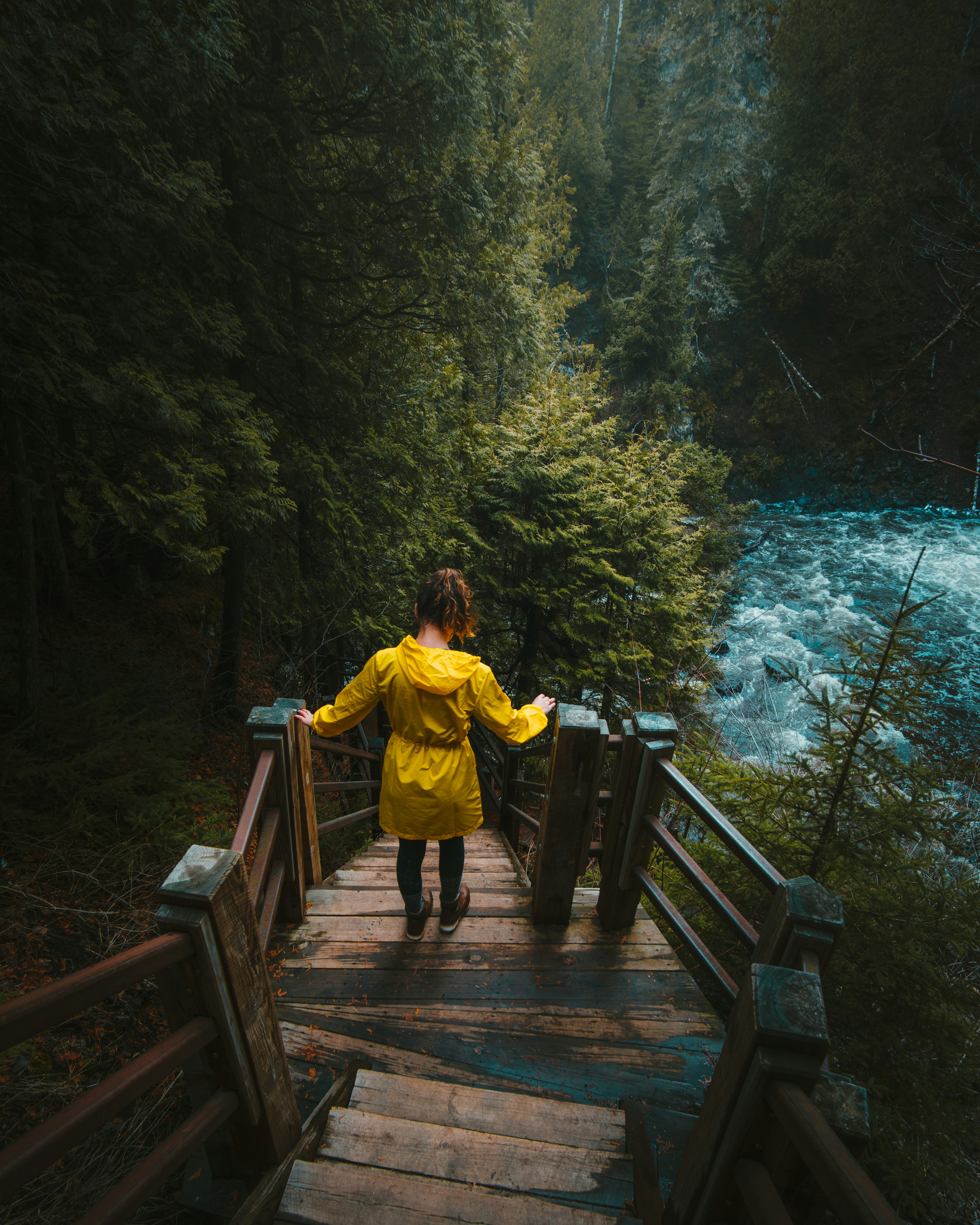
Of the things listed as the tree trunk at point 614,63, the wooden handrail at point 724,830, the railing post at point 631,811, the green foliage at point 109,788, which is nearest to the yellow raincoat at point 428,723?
the railing post at point 631,811

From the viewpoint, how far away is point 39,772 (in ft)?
12.1

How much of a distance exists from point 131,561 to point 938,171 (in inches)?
A: 1084

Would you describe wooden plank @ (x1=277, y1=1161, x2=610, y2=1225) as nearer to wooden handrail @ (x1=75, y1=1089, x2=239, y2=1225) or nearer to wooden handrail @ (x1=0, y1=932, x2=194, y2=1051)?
wooden handrail @ (x1=75, y1=1089, x2=239, y2=1225)

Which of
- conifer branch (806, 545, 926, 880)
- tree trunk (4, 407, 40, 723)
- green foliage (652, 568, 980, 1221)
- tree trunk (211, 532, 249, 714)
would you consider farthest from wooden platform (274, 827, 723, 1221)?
tree trunk (211, 532, 249, 714)

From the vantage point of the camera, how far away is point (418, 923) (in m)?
2.74

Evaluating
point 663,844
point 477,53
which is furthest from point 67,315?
point 477,53

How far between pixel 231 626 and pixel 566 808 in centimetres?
491

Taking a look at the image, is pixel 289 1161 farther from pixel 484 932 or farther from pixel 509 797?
pixel 509 797

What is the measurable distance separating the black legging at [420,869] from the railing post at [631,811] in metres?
0.77

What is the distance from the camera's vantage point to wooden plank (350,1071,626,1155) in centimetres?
179

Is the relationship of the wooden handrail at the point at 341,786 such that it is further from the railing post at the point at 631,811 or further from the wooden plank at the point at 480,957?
the railing post at the point at 631,811

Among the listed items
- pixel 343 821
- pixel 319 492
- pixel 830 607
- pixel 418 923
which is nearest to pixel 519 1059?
pixel 418 923

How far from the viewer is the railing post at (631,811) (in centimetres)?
249

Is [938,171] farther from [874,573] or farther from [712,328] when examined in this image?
[874,573]
